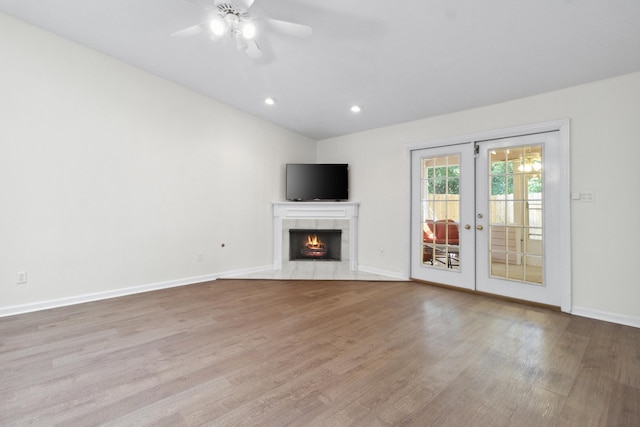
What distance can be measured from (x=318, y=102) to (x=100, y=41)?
2646 mm

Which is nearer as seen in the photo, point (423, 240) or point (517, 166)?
point (517, 166)

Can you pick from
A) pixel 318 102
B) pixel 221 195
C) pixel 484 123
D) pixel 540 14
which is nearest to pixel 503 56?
pixel 540 14

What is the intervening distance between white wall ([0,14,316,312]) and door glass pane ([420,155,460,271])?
2966 mm

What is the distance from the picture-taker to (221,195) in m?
4.57

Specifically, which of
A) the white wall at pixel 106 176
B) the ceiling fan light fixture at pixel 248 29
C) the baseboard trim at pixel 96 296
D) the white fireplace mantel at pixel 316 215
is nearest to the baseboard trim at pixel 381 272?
the white fireplace mantel at pixel 316 215

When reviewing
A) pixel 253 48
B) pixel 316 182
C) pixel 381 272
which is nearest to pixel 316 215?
pixel 316 182

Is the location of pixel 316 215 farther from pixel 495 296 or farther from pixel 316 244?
pixel 495 296

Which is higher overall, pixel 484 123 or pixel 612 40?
pixel 612 40

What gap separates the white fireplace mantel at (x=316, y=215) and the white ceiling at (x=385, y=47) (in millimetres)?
1914

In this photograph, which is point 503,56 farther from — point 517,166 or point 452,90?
point 517,166

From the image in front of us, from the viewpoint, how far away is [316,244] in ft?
18.7

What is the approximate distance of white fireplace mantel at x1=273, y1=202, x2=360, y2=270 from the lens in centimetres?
530

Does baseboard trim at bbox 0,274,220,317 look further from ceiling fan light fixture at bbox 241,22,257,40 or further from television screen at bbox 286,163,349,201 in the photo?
ceiling fan light fixture at bbox 241,22,257,40

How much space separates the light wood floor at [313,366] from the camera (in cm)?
156
